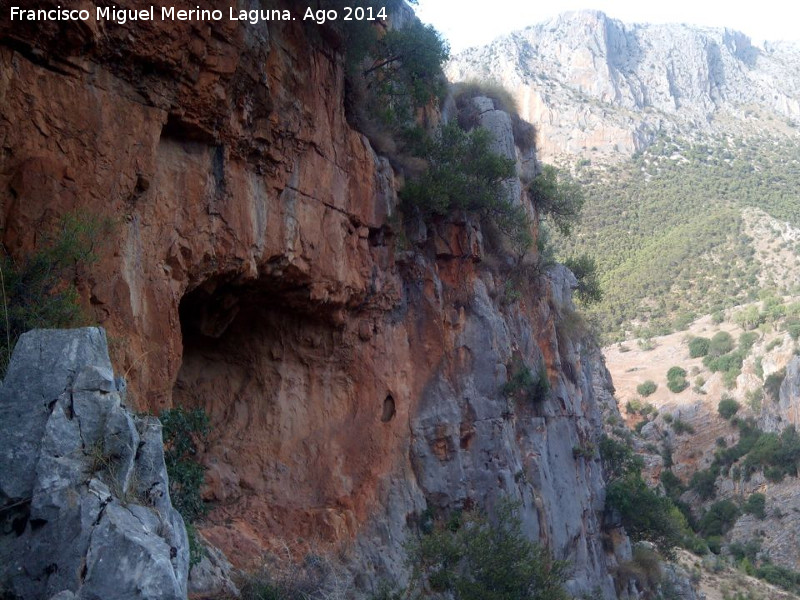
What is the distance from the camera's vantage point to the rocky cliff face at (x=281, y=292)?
23.6 feet

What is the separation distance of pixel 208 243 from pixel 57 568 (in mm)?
5211

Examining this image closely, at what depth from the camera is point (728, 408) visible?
1721 inches

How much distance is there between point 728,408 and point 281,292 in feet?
129

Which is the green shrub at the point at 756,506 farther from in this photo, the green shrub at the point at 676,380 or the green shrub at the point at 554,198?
the green shrub at the point at 554,198

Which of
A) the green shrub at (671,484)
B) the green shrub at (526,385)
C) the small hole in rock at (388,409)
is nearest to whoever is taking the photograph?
the small hole in rock at (388,409)

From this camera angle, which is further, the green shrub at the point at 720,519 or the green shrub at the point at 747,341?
the green shrub at the point at 747,341

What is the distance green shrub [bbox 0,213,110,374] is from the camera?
596cm

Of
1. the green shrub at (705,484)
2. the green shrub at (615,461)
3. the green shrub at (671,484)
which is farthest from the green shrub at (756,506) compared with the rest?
the green shrub at (615,461)

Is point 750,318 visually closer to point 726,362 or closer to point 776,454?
point 726,362

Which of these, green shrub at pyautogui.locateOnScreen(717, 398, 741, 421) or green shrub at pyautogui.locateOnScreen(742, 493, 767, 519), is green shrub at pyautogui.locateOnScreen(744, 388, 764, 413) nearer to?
green shrub at pyautogui.locateOnScreen(717, 398, 741, 421)

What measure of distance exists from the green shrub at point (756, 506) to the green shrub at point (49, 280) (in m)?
36.1

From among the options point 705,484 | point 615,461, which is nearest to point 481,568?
point 615,461

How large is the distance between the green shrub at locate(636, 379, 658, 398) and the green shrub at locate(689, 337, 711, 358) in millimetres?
3827

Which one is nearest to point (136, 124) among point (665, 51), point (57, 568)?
point (57, 568)
